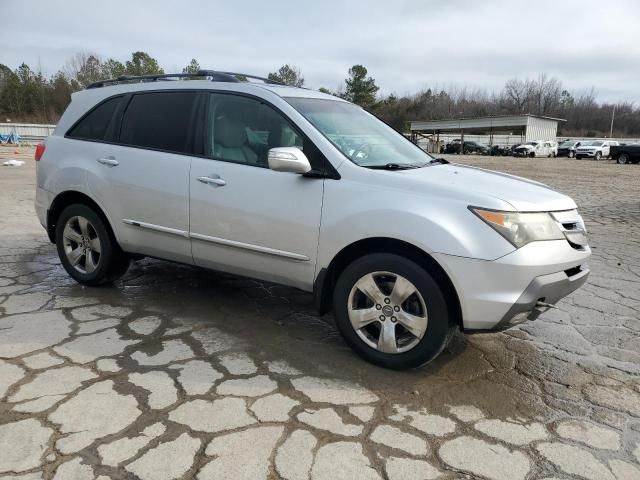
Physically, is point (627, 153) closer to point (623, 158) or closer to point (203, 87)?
point (623, 158)

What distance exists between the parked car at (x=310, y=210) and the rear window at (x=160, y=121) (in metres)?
0.01

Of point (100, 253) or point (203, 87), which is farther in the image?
point (100, 253)

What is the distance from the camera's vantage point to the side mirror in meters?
3.28

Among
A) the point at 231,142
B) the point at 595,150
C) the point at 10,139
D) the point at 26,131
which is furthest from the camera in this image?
the point at 26,131

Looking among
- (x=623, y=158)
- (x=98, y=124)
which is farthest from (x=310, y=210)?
(x=623, y=158)

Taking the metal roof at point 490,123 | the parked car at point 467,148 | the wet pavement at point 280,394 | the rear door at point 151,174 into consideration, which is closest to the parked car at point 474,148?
the parked car at point 467,148

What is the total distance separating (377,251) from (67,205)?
300cm

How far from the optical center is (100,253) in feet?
14.8

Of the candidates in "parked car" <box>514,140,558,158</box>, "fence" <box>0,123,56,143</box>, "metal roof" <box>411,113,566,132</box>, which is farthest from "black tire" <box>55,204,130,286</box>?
"metal roof" <box>411,113,566,132</box>

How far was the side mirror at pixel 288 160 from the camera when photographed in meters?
3.28

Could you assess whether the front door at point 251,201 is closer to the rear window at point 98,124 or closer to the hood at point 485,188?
the hood at point 485,188

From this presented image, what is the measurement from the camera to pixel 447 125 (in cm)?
5266

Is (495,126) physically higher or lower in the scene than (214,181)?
higher

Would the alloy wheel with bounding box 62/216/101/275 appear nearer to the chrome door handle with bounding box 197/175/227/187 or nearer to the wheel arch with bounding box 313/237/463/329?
the chrome door handle with bounding box 197/175/227/187
